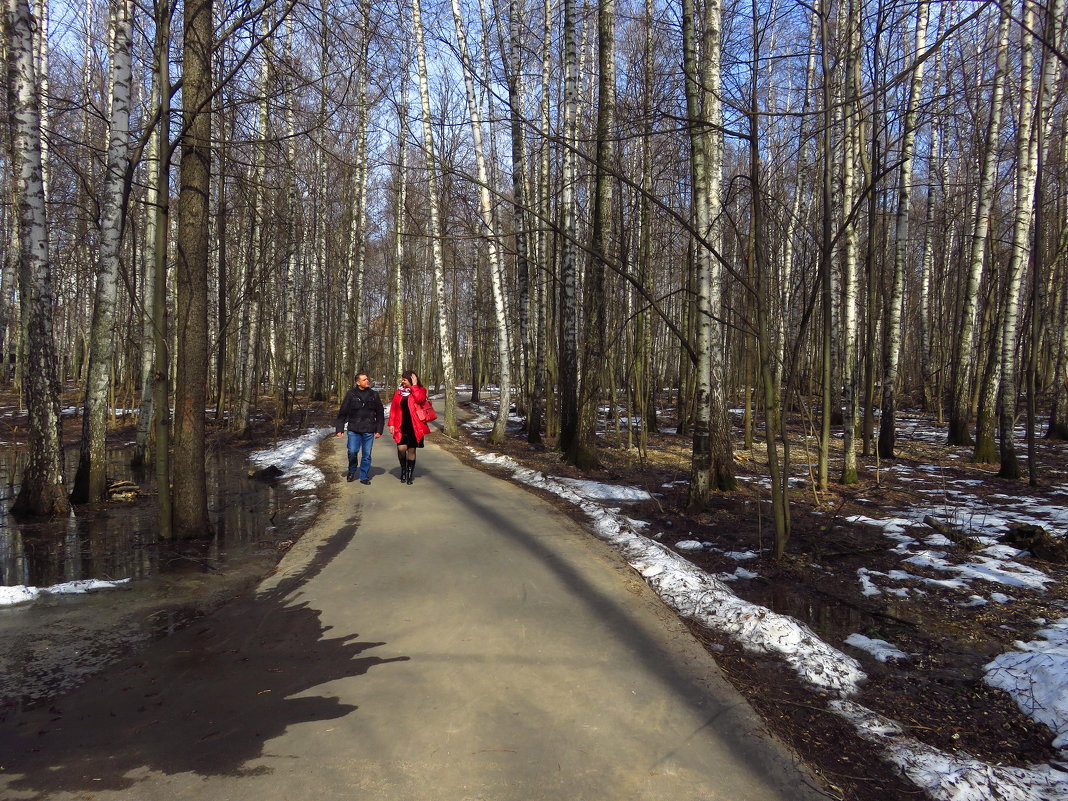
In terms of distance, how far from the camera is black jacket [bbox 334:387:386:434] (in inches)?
408

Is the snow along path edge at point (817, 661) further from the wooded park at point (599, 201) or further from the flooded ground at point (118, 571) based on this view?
the flooded ground at point (118, 571)

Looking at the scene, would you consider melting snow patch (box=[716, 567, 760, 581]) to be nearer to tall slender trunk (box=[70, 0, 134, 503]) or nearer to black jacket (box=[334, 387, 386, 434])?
black jacket (box=[334, 387, 386, 434])

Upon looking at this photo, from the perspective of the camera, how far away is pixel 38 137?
8.32 metres

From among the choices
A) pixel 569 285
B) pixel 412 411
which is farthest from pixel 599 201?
pixel 412 411

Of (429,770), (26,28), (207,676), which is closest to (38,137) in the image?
(26,28)

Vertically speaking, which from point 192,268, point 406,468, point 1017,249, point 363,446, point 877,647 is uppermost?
point 1017,249

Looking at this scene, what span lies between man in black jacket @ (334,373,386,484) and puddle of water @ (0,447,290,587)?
140 cm

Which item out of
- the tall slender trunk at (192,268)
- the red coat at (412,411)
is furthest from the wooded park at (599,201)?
the red coat at (412,411)

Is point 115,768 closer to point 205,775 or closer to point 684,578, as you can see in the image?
point 205,775

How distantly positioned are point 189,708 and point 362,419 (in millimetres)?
7054

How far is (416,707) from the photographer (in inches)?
140

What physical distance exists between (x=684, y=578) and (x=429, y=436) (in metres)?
12.6

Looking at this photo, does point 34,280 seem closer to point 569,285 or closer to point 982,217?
point 569,285

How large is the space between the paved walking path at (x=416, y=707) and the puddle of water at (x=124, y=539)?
1602 mm
